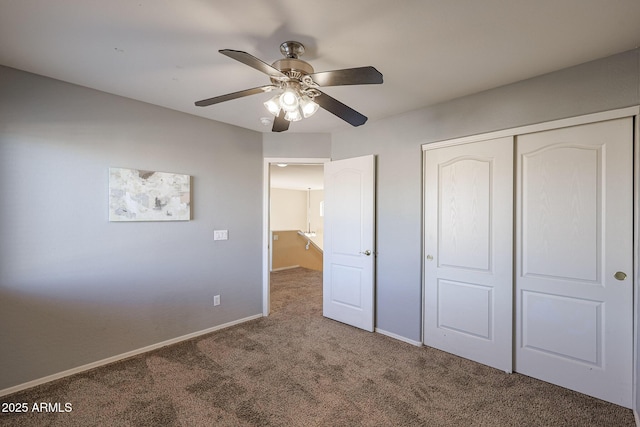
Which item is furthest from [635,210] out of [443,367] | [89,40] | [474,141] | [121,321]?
[121,321]

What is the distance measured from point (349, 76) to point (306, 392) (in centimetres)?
219

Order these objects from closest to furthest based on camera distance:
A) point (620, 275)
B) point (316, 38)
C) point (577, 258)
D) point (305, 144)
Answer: point (316, 38) < point (620, 275) < point (577, 258) < point (305, 144)

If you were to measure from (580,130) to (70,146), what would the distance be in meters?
4.01

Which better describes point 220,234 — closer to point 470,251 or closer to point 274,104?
point 274,104

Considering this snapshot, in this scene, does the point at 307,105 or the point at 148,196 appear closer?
the point at 307,105

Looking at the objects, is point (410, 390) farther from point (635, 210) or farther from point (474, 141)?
point (474, 141)

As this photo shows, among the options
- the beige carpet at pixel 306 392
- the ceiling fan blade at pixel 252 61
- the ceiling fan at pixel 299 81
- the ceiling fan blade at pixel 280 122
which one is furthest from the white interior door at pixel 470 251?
the ceiling fan blade at pixel 252 61

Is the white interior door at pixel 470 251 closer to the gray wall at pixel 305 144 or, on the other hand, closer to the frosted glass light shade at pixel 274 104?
the gray wall at pixel 305 144

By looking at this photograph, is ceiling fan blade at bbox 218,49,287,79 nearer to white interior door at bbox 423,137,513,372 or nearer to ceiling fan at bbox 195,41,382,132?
ceiling fan at bbox 195,41,382,132

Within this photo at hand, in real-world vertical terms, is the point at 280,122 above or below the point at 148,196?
above

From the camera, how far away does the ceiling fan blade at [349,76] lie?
1457 millimetres

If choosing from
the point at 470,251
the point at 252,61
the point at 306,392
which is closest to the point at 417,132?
the point at 470,251

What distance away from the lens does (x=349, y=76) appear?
153cm

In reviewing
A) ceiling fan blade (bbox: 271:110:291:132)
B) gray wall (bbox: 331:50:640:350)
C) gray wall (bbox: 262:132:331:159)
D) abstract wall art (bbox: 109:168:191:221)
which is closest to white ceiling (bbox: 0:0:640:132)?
gray wall (bbox: 331:50:640:350)
